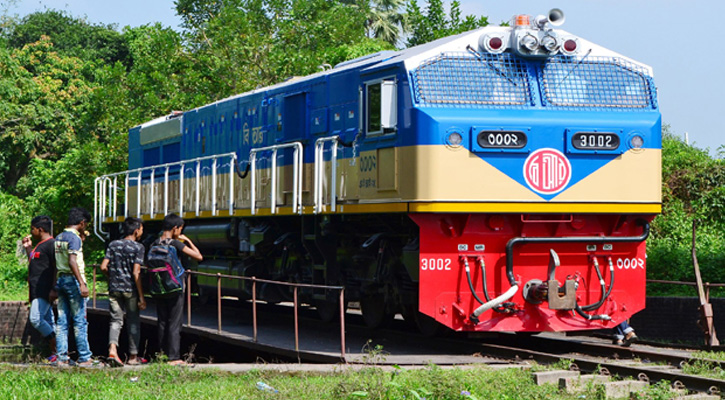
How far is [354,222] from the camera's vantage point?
13.8 metres

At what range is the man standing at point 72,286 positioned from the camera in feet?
38.0

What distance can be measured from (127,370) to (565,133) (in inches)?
221

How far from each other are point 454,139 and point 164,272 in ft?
11.8

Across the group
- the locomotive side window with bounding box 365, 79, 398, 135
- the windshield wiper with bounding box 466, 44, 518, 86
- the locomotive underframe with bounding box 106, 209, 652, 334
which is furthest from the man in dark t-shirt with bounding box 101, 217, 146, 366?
the windshield wiper with bounding box 466, 44, 518, 86

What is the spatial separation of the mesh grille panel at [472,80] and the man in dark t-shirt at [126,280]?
3.76 m

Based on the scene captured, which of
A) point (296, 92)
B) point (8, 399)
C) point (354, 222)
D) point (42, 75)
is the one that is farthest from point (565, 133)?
point (42, 75)

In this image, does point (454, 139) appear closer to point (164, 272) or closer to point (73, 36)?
point (164, 272)

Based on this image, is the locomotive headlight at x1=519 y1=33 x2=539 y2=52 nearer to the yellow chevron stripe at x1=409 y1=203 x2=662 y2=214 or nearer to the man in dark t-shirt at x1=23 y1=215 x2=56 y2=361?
the yellow chevron stripe at x1=409 y1=203 x2=662 y2=214

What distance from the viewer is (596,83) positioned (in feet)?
41.4

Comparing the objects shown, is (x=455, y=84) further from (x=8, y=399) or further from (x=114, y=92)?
(x=114, y=92)

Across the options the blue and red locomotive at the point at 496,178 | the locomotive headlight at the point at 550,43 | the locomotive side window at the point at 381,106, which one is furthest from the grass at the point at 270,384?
the locomotive headlight at the point at 550,43

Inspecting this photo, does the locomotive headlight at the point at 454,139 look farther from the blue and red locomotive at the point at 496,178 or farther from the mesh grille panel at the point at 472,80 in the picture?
the mesh grille panel at the point at 472,80

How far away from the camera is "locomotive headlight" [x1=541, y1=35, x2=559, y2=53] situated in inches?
488

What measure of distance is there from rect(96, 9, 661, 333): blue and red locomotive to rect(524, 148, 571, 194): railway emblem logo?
0.02 m
